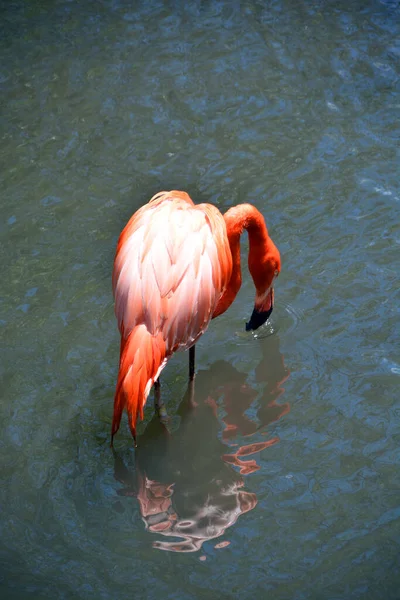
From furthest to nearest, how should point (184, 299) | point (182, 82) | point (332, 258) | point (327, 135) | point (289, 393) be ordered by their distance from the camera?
point (182, 82) < point (327, 135) < point (332, 258) < point (289, 393) < point (184, 299)

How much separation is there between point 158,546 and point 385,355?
5.67ft

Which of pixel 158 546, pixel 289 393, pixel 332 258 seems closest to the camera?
pixel 158 546

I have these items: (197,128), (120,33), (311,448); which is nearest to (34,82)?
(120,33)

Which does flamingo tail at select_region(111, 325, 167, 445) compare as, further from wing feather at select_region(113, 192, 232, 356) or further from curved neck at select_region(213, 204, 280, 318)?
curved neck at select_region(213, 204, 280, 318)

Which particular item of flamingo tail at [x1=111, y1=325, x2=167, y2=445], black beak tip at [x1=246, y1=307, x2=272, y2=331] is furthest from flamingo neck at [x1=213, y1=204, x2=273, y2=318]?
flamingo tail at [x1=111, y1=325, x2=167, y2=445]

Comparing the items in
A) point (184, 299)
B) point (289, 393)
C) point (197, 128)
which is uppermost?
point (184, 299)

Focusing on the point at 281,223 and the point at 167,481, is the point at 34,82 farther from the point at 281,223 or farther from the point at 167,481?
the point at 167,481

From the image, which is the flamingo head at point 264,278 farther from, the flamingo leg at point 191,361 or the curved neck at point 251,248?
the flamingo leg at point 191,361

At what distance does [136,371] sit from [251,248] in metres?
1.17

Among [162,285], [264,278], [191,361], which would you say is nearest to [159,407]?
[191,361]

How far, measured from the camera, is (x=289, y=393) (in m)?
4.34

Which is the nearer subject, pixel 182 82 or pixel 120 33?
pixel 182 82

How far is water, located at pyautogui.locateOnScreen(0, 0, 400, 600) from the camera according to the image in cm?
352

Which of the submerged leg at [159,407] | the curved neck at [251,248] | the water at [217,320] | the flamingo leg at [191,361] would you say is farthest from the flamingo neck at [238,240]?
the submerged leg at [159,407]
